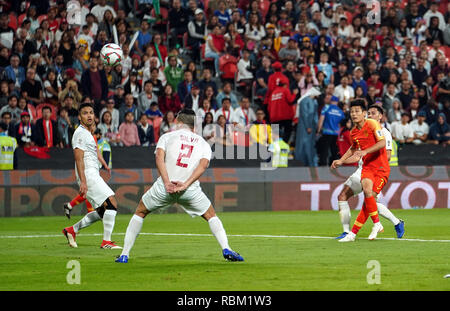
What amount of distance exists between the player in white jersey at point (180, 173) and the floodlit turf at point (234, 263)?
617mm

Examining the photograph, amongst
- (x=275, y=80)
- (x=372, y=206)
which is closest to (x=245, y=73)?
(x=275, y=80)

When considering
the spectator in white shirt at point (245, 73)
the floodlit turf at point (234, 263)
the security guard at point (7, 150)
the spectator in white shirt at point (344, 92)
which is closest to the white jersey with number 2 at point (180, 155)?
the floodlit turf at point (234, 263)

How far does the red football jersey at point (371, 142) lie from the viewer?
14.4 m

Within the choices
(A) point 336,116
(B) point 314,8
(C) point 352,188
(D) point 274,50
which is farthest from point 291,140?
(C) point 352,188

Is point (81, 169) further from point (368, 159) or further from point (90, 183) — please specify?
point (368, 159)

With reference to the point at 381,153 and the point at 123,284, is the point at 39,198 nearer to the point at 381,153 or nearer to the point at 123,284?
the point at 381,153

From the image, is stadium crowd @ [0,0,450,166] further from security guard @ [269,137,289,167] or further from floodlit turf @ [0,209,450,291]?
floodlit turf @ [0,209,450,291]

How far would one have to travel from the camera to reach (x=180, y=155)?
440 inches

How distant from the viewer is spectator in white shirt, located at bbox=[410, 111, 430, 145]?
25891 mm

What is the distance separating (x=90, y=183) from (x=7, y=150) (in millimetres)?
8678

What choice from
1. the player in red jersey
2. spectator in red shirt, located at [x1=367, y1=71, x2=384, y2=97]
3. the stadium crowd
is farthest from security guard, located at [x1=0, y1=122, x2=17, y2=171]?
spectator in red shirt, located at [x1=367, y1=71, x2=384, y2=97]

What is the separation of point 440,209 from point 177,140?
14190 millimetres

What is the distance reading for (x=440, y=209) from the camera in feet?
77.7

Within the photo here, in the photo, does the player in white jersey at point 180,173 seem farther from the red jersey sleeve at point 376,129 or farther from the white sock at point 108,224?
the red jersey sleeve at point 376,129
